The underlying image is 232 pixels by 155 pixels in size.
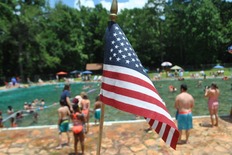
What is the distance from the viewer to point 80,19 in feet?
178

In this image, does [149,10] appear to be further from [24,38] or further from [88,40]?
[24,38]

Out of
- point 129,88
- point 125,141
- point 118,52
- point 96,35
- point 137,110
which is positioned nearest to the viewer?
point 137,110

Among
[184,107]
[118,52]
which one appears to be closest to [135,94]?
[118,52]

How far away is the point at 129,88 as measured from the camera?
3432mm

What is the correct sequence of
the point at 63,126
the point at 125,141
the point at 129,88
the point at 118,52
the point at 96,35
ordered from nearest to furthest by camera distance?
the point at 129,88, the point at 118,52, the point at 63,126, the point at 125,141, the point at 96,35

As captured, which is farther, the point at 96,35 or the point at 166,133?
the point at 96,35

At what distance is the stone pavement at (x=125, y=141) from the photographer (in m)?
7.78

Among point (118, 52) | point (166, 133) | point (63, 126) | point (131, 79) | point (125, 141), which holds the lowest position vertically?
point (125, 141)

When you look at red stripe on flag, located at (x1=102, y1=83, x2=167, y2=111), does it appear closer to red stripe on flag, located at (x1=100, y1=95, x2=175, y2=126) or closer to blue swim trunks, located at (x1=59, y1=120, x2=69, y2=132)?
red stripe on flag, located at (x1=100, y1=95, x2=175, y2=126)

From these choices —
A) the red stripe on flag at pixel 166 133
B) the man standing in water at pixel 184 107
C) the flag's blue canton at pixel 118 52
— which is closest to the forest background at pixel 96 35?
the man standing in water at pixel 184 107

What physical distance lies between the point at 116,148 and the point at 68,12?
4806 cm

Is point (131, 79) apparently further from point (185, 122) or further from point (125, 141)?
point (125, 141)

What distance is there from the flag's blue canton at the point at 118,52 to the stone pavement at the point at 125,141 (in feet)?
15.6

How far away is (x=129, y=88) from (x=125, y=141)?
548cm
